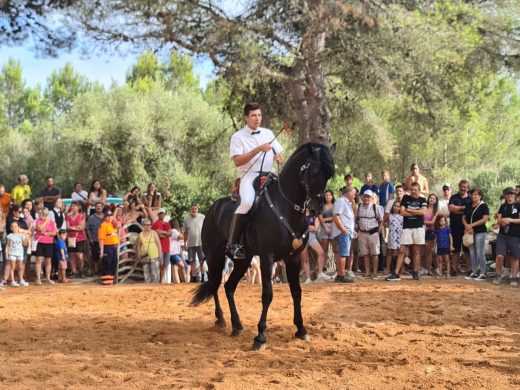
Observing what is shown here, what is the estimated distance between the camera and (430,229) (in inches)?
582

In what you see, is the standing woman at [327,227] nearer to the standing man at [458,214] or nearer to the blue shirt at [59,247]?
the standing man at [458,214]

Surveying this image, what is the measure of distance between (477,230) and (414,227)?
1388 mm

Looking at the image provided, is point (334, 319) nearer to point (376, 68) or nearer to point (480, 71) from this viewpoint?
point (376, 68)

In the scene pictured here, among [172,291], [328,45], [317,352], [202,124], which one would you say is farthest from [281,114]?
[202,124]

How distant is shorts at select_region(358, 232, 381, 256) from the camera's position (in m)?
14.6

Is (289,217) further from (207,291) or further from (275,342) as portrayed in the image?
(207,291)

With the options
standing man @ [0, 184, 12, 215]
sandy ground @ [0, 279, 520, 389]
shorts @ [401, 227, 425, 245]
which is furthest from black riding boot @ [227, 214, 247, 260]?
standing man @ [0, 184, 12, 215]

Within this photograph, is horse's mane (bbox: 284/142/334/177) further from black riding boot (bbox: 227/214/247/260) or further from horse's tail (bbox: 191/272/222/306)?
horse's tail (bbox: 191/272/222/306)

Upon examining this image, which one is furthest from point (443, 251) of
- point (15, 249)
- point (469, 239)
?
point (15, 249)

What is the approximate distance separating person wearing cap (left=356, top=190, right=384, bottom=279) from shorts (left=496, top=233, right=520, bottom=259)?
2.59 metres

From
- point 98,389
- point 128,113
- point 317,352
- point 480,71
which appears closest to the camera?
point 98,389

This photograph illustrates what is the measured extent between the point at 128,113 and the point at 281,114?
1682 cm

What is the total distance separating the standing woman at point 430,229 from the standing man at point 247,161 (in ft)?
25.2

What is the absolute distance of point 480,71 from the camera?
18.1 m
